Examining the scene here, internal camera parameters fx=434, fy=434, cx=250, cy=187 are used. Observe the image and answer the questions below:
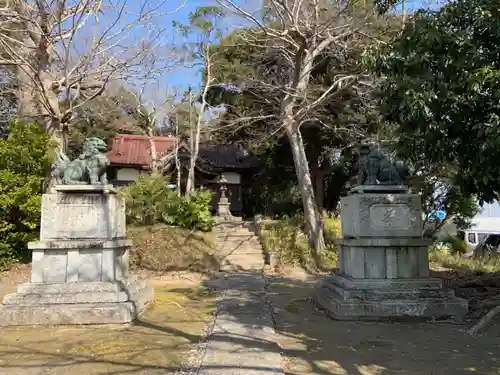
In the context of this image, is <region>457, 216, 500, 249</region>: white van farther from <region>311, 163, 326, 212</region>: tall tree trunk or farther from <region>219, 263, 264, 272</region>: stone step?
<region>219, 263, 264, 272</region>: stone step

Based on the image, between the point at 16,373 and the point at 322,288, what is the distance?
555cm

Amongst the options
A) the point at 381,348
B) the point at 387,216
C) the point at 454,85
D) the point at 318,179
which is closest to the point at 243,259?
the point at 387,216

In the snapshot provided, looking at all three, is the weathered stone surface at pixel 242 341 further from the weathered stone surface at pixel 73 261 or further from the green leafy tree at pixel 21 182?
the green leafy tree at pixel 21 182

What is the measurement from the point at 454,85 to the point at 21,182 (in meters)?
11.6

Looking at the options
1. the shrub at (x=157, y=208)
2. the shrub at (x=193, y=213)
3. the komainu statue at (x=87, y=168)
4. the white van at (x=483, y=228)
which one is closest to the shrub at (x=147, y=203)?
the shrub at (x=157, y=208)

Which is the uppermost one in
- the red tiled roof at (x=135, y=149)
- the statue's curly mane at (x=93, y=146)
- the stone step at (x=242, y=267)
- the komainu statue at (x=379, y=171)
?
the red tiled roof at (x=135, y=149)

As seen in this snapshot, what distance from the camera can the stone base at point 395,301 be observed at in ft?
22.7

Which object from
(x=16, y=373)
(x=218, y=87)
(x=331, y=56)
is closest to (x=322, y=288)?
(x=16, y=373)

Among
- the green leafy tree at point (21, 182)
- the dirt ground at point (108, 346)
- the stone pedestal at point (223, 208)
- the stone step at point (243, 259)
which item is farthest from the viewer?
the stone pedestal at point (223, 208)

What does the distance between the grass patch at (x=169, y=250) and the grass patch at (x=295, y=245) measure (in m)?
2.22

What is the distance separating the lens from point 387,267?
7.37m

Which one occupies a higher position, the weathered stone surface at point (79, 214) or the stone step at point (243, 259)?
the weathered stone surface at point (79, 214)

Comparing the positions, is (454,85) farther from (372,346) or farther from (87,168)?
(87,168)

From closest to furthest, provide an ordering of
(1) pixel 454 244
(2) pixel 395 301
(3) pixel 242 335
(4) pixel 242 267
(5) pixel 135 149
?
(3) pixel 242 335
(2) pixel 395 301
(4) pixel 242 267
(1) pixel 454 244
(5) pixel 135 149
